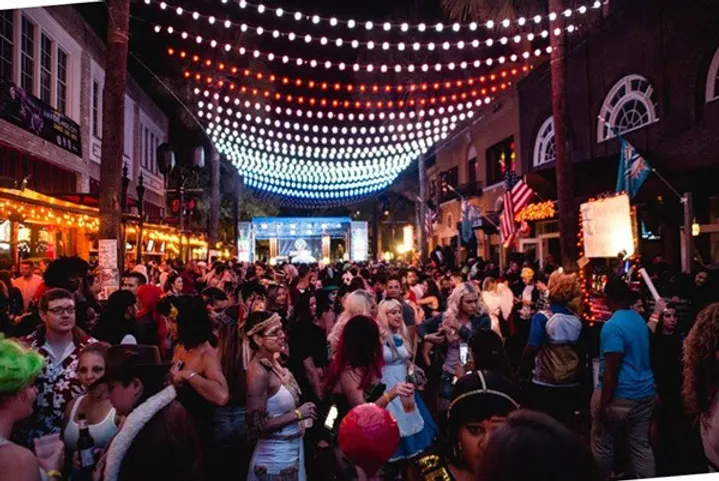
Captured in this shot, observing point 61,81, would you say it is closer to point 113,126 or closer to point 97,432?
point 113,126

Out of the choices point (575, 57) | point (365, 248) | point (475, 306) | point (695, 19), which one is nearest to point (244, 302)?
point (475, 306)

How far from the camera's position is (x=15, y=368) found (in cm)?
276

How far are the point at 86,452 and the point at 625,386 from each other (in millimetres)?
4032

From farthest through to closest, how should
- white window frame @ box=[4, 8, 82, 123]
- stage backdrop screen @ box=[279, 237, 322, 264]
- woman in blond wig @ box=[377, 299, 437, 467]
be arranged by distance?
stage backdrop screen @ box=[279, 237, 322, 264], white window frame @ box=[4, 8, 82, 123], woman in blond wig @ box=[377, 299, 437, 467]

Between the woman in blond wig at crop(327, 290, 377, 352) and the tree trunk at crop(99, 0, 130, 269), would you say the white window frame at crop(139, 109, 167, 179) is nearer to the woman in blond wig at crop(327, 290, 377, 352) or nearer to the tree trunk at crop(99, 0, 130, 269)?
the tree trunk at crop(99, 0, 130, 269)

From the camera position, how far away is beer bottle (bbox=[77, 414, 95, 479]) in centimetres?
322

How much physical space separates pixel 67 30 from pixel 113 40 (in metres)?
10.1

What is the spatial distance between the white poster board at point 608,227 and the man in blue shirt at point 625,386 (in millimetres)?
4447

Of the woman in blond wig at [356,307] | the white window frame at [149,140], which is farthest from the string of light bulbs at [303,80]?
the white window frame at [149,140]

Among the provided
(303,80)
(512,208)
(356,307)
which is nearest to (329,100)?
(303,80)

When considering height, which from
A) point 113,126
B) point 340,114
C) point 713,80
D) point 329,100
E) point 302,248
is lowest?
point 302,248

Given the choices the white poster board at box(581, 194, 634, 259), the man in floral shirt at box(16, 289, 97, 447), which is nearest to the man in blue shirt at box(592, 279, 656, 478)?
the man in floral shirt at box(16, 289, 97, 447)

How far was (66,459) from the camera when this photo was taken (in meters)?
3.35

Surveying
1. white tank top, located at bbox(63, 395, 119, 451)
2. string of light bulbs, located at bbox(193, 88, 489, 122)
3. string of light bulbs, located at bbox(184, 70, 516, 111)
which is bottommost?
white tank top, located at bbox(63, 395, 119, 451)
